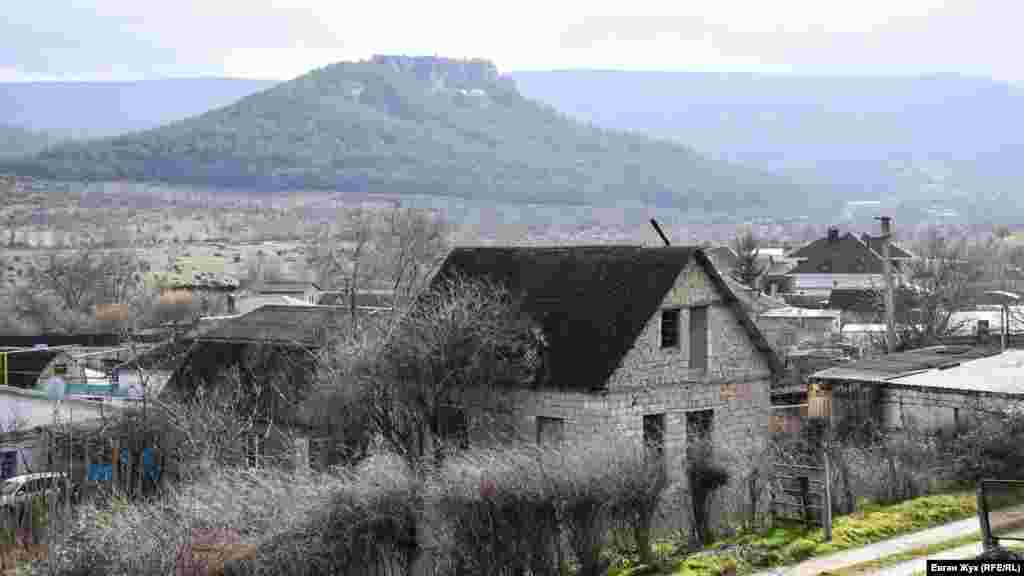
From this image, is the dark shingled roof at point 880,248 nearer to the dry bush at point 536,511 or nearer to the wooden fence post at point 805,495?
the wooden fence post at point 805,495

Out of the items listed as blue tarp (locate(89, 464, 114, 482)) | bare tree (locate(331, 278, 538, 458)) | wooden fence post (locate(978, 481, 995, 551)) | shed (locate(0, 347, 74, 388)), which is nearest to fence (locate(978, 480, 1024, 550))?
wooden fence post (locate(978, 481, 995, 551))

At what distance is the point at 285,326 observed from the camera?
129ft

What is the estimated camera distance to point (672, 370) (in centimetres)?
3069

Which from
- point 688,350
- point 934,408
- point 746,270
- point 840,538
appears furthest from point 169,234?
point 840,538

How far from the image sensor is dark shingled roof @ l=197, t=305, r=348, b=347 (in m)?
37.5

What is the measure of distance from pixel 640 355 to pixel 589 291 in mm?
2319

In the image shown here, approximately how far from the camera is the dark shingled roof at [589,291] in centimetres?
3006

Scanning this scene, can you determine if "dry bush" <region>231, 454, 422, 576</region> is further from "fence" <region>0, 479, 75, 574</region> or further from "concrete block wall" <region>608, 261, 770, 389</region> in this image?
"concrete block wall" <region>608, 261, 770, 389</region>

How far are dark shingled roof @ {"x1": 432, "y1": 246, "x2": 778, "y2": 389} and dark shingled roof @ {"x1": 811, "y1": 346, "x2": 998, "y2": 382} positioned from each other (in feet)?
12.3

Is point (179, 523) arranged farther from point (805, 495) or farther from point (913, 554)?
point (913, 554)

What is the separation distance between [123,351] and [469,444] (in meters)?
29.2

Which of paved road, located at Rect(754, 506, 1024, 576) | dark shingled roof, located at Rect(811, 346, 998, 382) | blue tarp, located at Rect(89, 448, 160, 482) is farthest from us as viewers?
dark shingled roof, located at Rect(811, 346, 998, 382)

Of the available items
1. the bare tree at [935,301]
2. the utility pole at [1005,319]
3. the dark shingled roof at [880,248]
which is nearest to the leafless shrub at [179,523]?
the utility pole at [1005,319]

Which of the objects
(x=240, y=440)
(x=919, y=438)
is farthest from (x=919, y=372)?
(x=240, y=440)
